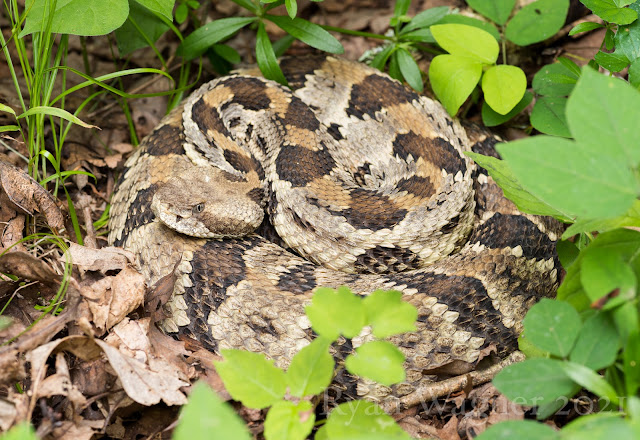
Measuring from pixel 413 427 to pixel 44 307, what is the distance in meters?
2.01

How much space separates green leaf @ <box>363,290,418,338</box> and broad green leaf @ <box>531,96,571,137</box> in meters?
2.35

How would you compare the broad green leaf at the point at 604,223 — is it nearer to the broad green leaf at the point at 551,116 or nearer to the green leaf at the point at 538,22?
the broad green leaf at the point at 551,116

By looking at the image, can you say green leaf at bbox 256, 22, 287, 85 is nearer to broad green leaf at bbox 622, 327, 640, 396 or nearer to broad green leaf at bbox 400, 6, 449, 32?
broad green leaf at bbox 400, 6, 449, 32

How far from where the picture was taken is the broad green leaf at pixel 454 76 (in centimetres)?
391

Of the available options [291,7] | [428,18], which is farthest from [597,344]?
[428,18]

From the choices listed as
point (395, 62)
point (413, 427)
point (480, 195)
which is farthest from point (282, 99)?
point (413, 427)

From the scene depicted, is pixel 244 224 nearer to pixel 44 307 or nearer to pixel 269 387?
pixel 44 307

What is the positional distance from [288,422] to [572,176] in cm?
129

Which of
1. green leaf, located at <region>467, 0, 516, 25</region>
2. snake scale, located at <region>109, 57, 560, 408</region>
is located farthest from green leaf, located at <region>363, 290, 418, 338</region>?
green leaf, located at <region>467, 0, 516, 25</region>

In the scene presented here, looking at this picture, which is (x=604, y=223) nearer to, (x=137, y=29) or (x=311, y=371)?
(x=311, y=371)

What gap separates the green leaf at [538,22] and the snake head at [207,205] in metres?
2.21

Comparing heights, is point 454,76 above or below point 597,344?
above

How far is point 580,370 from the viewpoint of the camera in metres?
2.10

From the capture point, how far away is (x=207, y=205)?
3.64 metres
